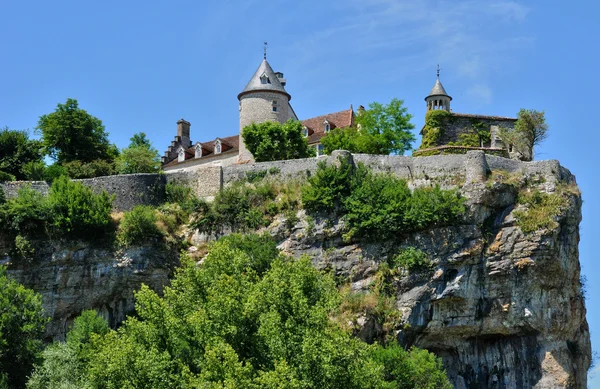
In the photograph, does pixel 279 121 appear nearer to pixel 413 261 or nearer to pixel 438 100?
pixel 438 100

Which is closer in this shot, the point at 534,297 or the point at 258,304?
the point at 258,304

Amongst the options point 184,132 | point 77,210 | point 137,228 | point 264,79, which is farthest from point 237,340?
point 184,132

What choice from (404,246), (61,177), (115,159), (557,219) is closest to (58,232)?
(61,177)

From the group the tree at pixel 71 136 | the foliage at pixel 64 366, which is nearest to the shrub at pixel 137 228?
the foliage at pixel 64 366

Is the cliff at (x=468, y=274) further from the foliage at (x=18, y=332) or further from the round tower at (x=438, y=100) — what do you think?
the round tower at (x=438, y=100)

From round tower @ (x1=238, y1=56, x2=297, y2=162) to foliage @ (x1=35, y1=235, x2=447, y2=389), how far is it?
66.6 ft

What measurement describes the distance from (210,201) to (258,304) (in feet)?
43.8

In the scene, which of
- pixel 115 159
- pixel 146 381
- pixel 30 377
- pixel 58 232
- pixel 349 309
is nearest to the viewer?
pixel 146 381

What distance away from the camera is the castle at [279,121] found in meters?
55.6

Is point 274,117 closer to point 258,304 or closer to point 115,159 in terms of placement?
point 115,159

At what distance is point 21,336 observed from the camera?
136 ft

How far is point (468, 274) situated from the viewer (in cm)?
4559

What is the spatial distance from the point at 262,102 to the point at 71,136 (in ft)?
35.6

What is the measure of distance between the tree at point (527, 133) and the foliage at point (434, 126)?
3.58 m
